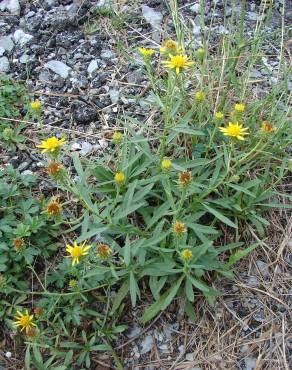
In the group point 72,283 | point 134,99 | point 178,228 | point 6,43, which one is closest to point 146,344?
point 72,283

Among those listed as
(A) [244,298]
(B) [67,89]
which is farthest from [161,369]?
(B) [67,89]

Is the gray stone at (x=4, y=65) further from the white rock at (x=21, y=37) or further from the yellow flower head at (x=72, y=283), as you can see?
the yellow flower head at (x=72, y=283)

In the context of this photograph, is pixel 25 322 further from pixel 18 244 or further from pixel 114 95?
pixel 114 95

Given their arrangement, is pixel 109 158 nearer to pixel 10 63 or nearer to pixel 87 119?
pixel 87 119

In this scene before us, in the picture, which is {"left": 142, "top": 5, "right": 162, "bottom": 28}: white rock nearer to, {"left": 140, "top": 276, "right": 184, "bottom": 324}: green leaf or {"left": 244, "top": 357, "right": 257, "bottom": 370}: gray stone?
{"left": 140, "top": 276, "right": 184, "bottom": 324}: green leaf

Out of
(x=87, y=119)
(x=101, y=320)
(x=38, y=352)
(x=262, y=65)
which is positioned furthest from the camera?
(x=262, y=65)

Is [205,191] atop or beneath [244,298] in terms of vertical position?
atop

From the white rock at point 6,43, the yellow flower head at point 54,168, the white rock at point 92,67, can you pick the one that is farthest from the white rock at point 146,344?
the white rock at point 6,43
